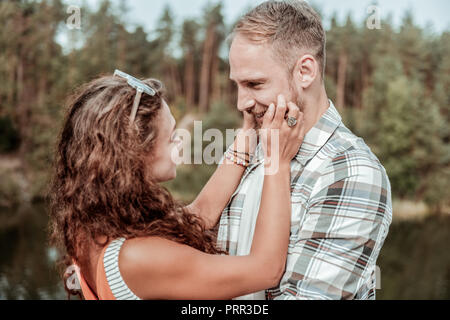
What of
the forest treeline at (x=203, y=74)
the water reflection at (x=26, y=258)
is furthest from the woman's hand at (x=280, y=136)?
the forest treeline at (x=203, y=74)

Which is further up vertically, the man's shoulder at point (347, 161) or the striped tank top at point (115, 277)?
the man's shoulder at point (347, 161)

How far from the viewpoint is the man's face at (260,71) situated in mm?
2291

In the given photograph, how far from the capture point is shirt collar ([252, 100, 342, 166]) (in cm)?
214

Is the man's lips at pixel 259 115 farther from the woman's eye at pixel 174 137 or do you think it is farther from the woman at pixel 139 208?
the woman's eye at pixel 174 137

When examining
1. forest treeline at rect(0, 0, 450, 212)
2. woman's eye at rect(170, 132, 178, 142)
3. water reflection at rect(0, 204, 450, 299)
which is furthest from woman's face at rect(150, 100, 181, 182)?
forest treeline at rect(0, 0, 450, 212)

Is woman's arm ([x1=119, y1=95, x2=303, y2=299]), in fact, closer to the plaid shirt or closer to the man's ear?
the plaid shirt

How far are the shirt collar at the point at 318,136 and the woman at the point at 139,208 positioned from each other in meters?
0.05

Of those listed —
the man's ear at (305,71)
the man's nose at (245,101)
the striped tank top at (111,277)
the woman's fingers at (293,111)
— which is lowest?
the striped tank top at (111,277)

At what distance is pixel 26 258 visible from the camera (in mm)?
18688

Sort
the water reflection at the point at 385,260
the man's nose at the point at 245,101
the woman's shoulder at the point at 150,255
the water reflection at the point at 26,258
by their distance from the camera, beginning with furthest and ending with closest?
1. the water reflection at the point at 385,260
2. the water reflection at the point at 26,258
3. the man's nose at the point at 245,101
4. the woman's shoulder at the point at 150,255

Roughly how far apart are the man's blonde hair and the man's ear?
1.2 inches

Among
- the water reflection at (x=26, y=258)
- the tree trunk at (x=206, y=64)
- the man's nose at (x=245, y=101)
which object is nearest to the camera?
the man's nose at (x=245, y=101)

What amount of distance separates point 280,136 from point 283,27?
0.59 m

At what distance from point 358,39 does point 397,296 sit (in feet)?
90.2
